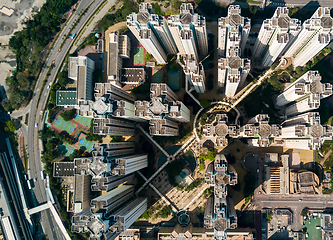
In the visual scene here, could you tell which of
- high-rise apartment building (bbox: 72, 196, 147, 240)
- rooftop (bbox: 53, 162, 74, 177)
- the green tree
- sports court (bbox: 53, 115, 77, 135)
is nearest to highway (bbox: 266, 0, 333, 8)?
the green tree

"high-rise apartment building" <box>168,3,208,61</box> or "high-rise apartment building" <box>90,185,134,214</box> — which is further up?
"high-rise apartment building" <box>168,3,208,61</box>

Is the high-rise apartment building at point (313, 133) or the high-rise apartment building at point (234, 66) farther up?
the high-rise apartment building at point (234, 66)

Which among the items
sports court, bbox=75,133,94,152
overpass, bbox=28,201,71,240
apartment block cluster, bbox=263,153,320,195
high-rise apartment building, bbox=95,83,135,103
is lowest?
overpass, bbox=28,201,71,240

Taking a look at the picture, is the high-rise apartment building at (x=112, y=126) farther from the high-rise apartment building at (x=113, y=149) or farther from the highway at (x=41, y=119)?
the highway at (x=41, y=119)

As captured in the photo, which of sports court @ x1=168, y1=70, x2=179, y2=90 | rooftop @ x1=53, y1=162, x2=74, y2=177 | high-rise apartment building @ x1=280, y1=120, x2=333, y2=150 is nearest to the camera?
high-rise apartment building @ x1=280, y1=120, x2=333, y2=150

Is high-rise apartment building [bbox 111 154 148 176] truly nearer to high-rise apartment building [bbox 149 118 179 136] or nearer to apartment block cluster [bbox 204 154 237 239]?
high-rise apartment building [bbox 149 118 179 136]

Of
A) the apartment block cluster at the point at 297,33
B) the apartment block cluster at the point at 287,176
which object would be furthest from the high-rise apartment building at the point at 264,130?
the apartment block cluster at the point at 297,33

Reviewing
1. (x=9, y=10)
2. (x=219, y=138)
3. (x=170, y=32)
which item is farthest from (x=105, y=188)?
(x=9, y=10)

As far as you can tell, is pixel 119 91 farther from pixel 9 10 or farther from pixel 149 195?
pixel 9 10
